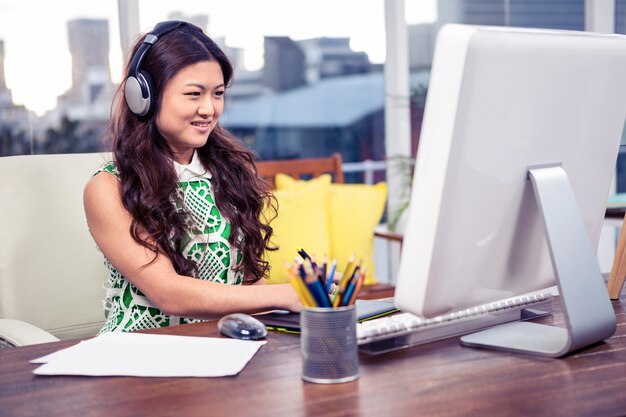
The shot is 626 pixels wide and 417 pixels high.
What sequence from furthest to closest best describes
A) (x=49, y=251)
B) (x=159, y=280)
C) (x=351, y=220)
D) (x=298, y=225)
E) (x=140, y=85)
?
(x=351, y=220) < (x=298, y=225) < (x=49, y=251) < (x=140, y=85) < (x=159, y=280)

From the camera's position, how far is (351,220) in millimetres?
3322

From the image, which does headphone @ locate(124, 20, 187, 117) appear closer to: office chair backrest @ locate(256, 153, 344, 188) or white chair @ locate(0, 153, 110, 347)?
white chair @ locate(0, 153, 110, 347)

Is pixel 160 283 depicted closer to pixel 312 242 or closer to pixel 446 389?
pixel 446 389

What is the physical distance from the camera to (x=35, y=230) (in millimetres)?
1894

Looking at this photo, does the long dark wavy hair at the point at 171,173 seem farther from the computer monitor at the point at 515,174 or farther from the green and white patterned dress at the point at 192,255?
the computer monitor at the point at 515,174

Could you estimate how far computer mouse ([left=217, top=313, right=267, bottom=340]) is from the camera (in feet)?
4.10

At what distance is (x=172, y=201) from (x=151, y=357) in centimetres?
58

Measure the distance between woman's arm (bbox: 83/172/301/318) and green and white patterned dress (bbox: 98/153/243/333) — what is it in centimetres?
9

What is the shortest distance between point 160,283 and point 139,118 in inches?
15.4

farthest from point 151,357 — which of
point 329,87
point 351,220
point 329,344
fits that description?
point 329,87

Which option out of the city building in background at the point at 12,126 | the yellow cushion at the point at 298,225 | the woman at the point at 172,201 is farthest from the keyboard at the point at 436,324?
the city building in background at the point at 12,126

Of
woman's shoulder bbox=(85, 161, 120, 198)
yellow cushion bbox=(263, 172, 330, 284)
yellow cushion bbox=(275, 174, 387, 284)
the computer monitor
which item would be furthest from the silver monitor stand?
yellow cushion bbox=(275, 174, 387, 284)

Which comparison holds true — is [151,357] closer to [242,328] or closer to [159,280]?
[242,328]

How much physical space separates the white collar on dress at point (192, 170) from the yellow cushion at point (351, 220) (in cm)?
153
